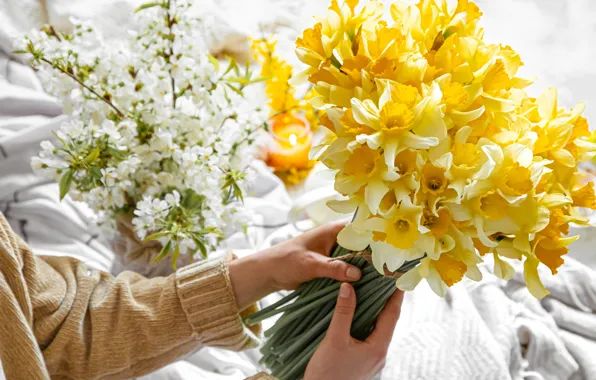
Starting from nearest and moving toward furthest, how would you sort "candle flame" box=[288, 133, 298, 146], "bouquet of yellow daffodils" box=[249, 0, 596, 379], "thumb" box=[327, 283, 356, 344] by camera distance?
"bouquet of yellow daffodils" box=[249, 0, 596, 379] → "thumb" box=[327, 283, 356, 344] → "candle flame" box=[288, 133, 298, 146]

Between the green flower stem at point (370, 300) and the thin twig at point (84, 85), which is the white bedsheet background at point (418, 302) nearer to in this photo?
the thin twig at point (84, 85)

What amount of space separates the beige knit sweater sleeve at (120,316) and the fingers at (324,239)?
112 millimetres

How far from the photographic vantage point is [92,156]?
0.68 metres

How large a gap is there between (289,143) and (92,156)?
579 millimetres

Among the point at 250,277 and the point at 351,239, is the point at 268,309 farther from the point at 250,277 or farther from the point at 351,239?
the point at 351,239

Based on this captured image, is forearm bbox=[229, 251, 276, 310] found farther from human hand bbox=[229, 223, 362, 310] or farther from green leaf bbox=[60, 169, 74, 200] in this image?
green leaf bbox=[60, 169, 74, 200]

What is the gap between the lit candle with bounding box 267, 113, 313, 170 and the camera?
123 cm

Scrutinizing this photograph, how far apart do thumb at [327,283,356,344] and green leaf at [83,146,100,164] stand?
29cm

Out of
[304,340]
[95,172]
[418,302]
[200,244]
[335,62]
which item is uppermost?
[335,62]

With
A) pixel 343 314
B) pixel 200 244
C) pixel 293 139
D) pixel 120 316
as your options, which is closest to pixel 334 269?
pixel 343 314

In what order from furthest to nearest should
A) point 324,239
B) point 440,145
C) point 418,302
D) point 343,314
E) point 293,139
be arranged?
1. point 293,139
2. point 418,302
3. point 324,239
4. point 343,314
5. point 440,145

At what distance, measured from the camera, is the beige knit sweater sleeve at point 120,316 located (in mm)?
733

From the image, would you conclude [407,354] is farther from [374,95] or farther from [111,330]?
[374,95]

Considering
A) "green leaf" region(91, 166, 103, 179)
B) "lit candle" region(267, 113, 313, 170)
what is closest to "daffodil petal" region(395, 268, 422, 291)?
"green leaf" region(91, 166, 103, 179)
